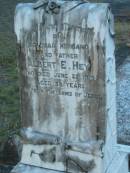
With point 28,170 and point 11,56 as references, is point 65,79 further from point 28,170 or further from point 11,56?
point 11,56

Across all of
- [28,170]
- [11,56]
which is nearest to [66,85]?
[28,170]

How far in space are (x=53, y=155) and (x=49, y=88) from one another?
689mm

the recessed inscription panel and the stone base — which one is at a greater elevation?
the recessed inscription panel

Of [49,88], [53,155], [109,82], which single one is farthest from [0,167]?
[109,82]

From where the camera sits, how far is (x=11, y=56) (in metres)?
9.70

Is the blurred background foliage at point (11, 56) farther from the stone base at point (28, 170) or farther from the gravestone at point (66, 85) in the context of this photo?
the gravestone at point (66, 85)

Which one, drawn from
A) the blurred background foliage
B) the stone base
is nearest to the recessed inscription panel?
the stone base

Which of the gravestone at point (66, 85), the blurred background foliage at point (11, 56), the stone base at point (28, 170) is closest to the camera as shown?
the gravestone at point (66, 85)

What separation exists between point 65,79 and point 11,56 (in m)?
5.37

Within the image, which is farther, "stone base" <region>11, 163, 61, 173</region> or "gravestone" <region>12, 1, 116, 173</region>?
"stone base" <region>11, 163, 61, 173</region>

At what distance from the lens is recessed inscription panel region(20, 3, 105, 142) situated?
4305 millimetres

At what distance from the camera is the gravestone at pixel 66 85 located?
14.0 ft

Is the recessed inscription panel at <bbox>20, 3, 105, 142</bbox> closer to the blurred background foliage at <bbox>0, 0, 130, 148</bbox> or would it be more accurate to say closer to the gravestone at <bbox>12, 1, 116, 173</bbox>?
the gravestone at <bbox>12, 1, 116, 173</bbox>

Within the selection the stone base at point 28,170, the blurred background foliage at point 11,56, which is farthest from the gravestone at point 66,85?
the blurred background foliage at point 11,56
